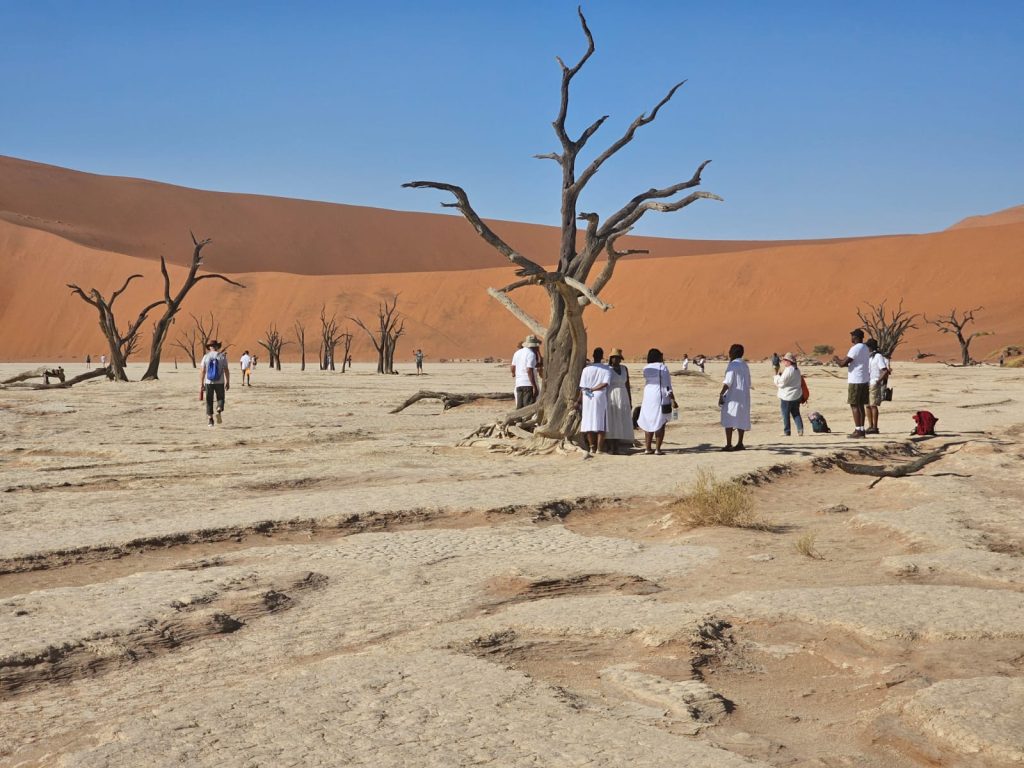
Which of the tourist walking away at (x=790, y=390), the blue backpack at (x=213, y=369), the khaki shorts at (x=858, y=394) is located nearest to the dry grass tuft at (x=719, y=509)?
the tourist walking away at (x=790, y=390)

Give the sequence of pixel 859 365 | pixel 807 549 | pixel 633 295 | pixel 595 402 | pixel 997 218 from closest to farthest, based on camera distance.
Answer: pixel 807 549 < pixel 595 402 < pixel 859 365 < pixel 633 295 < pixel 997 218

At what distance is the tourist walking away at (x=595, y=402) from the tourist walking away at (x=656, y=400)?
46cm

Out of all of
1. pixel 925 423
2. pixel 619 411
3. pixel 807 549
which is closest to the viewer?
pixel 807 549

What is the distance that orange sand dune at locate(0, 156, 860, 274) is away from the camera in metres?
119

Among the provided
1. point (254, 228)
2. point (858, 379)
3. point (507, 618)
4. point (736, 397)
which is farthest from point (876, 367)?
point (254, 228)

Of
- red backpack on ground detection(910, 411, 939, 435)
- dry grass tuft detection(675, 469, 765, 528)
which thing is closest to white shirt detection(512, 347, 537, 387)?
red backpack on ground detection(910, 411, 939, 435)

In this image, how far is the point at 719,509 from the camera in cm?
800

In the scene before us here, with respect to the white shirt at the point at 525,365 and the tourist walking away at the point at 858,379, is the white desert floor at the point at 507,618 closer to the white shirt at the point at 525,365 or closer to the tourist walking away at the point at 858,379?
the tourist walking away at the point at 858,379

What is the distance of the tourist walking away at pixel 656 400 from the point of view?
12.4 m

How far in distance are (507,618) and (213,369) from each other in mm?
12263

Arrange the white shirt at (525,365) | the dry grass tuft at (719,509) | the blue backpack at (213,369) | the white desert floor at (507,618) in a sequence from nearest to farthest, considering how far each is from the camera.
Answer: the white desert floor at (507,618) → the dry grass tuft at (719,509) → the white shirt at (525,365) → the blue backpack at (213,369)

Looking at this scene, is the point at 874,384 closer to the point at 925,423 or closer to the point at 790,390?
the point at 925,423

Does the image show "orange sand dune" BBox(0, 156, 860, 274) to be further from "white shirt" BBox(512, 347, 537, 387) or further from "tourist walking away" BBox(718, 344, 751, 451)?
"tourist walking away" BBox(718, 344, 751, 451)

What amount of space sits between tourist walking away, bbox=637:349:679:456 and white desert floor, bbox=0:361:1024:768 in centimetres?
118
